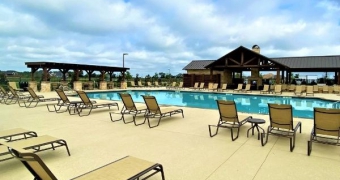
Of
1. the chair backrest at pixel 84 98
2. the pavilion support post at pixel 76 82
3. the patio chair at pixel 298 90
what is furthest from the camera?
the pavilion support post at pixel 76 82

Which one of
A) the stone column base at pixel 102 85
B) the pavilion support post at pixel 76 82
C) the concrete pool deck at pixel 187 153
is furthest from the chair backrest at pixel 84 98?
the stone column base at pixel 102 85

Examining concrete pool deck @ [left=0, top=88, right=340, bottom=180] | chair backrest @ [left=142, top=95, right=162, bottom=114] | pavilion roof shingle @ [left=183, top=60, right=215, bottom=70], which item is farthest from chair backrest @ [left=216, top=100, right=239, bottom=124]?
pavilion roof shingle @ [left=183, top=60, right=215, bottom=70]

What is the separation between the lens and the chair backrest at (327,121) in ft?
12.0

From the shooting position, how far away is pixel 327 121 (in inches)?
147

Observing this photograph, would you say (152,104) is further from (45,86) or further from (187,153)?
(45,86)

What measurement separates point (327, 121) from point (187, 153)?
8.27 feet

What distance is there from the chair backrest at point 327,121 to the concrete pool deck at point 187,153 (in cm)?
36

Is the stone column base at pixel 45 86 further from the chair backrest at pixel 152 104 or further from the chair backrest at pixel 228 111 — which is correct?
the chair backrest at pixel 228 111

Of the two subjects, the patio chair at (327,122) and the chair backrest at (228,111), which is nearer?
the patio chair at (327,122)

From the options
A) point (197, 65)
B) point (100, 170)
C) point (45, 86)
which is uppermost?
point (197, 65)

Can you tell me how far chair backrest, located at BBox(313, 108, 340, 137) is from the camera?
3.66 meters

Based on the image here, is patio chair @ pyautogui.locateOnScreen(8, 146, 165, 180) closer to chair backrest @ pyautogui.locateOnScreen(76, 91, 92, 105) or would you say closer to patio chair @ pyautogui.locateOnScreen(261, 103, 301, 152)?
patio chair @ pyautogui.locateOnScreen(261, 103, 301, 152)

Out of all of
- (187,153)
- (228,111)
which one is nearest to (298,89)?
(228,111)

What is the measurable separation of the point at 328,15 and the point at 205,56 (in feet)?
68.9
